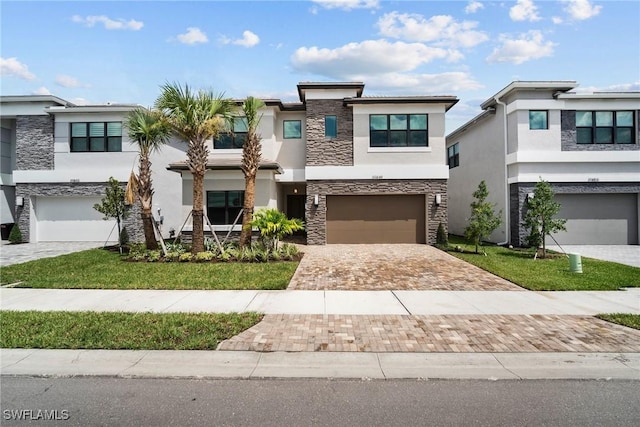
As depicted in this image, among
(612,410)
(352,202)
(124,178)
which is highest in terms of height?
(124,178)

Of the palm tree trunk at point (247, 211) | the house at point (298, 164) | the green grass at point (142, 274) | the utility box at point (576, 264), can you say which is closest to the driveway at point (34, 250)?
the house at point (298, 164)

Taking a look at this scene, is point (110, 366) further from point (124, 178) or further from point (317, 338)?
point (124, 178)

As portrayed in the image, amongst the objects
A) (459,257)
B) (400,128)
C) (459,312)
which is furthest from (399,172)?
(459,312)

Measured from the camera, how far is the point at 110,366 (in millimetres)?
4949

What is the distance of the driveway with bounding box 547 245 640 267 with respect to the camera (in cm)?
1385

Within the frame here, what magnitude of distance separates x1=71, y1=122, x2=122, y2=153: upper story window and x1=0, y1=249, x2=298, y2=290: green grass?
8.22 meters

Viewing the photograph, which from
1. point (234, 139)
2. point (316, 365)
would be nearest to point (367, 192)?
point (234, 139)

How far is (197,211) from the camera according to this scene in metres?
13.9

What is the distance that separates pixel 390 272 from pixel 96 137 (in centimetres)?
1742

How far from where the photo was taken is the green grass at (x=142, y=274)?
959 cm

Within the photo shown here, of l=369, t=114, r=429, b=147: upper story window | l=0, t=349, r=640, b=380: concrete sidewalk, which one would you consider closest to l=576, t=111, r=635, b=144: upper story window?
l=369, t=114, r=429, b=147: upper story window

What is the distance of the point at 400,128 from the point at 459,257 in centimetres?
709

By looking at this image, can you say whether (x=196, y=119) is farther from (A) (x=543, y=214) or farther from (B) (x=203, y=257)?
(A) (x=543, y=214)

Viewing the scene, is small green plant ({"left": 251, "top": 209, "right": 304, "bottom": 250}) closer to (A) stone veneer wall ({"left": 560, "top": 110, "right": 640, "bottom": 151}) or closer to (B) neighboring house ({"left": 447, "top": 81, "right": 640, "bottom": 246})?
(B) neighboring house ({"left": 447, "top": 81, "right": 640, "bottom": 246})
